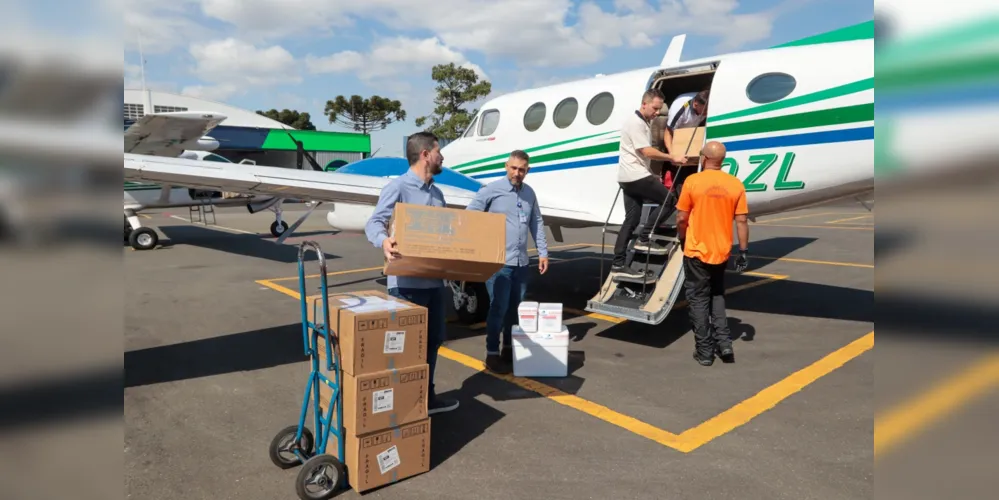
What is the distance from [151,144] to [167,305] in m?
10.2

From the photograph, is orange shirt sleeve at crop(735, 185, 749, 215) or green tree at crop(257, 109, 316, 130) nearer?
orange shirt sleeve at crop(735, 185, 749, 215)

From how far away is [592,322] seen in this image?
7.05 m

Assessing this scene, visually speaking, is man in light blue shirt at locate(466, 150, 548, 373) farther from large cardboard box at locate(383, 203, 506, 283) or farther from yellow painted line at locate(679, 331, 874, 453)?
yellow painted line at locate(679, 331, 874, 453)

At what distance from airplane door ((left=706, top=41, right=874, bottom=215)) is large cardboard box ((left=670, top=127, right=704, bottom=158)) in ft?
1.45

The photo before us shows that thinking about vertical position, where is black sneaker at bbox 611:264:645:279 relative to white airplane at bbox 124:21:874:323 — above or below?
below

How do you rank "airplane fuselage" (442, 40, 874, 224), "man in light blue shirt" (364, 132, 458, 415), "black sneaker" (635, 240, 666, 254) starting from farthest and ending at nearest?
"black sneaker" (635, 240, 666, 254) < "airplane fuselage" (442, 40, 874, 224) < "man in light blue shirt" (364, 132, 458, 415)

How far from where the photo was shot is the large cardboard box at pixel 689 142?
7176mm

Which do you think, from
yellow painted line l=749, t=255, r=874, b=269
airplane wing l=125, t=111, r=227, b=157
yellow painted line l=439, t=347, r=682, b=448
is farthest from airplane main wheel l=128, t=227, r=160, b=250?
yellow painted line l=749, t=255, r=874, b=269

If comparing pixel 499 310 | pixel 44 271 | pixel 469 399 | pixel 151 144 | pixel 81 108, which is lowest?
pixel 469 399

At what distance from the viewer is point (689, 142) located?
727 cm

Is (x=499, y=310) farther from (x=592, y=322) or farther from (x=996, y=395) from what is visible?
(x=996, y=395)

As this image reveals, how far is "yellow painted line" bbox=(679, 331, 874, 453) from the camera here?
153 inches

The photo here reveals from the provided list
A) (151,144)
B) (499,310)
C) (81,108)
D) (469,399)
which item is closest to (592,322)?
(499,310)

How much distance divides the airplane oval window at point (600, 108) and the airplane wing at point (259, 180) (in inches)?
57.1
